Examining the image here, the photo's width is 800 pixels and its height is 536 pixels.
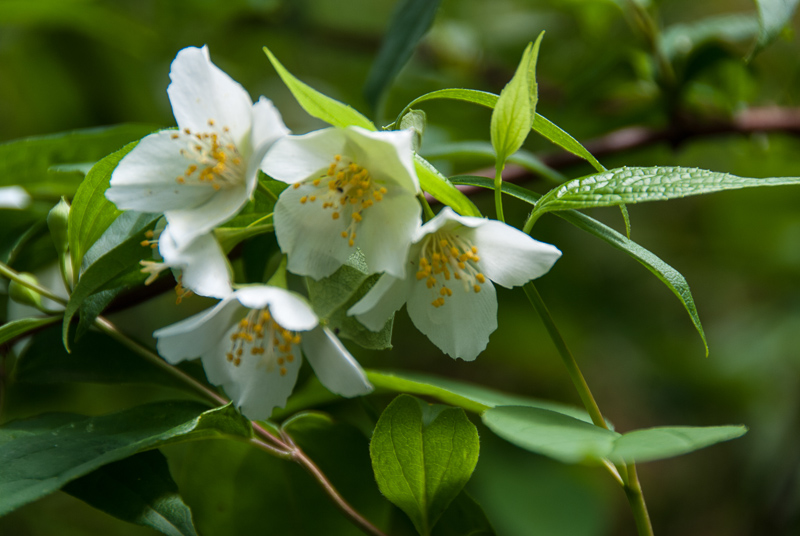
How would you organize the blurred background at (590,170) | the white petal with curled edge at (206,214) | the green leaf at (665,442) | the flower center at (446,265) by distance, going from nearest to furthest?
the green leaf at (665,442) < the white petal with curled edge at (206,214) < the flower center at (446,265) < the blurred background at (590,170)

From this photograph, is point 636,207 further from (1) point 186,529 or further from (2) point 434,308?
(1) point 186,529

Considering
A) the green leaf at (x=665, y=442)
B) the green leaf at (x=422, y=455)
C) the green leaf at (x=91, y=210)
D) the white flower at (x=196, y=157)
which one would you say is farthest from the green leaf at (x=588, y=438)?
the green leaf at (x=91, y=210)

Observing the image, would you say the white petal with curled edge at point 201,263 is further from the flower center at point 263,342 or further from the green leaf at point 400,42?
the green leaf at point 400,42

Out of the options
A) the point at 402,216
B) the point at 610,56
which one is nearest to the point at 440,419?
the point at 402,216

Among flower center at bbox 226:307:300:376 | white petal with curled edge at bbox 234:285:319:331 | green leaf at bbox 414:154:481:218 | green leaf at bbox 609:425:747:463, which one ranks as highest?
green leaf at bbox 414:154:481:218

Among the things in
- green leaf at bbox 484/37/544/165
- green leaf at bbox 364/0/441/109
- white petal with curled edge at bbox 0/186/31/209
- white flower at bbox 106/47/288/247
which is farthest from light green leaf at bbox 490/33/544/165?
white petal with curled edge at bbox 0/186/31/209

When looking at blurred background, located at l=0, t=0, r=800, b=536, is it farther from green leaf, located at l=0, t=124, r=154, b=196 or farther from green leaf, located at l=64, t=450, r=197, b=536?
green leaf, located at l=64, t=450, r=197, b=536

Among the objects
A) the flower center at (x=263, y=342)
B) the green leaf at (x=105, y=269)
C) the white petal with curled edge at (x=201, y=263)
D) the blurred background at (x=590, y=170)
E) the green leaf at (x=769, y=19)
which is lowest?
the blurred background at (x=590, y=170)
